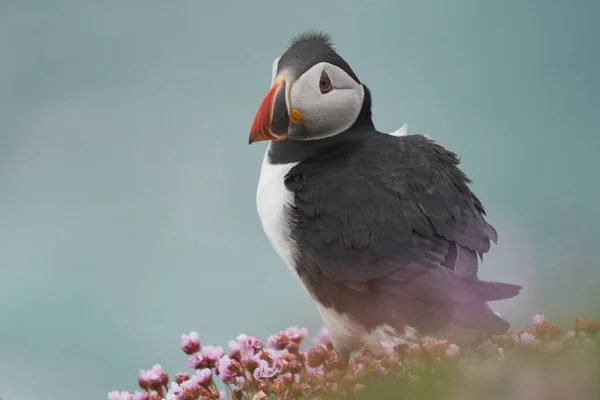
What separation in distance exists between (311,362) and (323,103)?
1.49m

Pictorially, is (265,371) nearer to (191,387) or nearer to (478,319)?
(191,387)

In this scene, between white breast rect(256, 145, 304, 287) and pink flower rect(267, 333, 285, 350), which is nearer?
white breast rect(256, 145, 304, 287)

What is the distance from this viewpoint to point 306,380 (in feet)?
11.6

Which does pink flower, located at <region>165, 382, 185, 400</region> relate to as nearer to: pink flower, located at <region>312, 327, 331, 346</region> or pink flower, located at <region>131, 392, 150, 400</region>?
pink flower, located at <region>131, 392, 150, 400</region>

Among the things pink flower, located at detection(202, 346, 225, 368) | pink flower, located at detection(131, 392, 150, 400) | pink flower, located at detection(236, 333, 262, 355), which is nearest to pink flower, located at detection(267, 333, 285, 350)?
pink flower, located at detection(236, 333, 262, 355)

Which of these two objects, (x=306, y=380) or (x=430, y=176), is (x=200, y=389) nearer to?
(x=306, y=380)

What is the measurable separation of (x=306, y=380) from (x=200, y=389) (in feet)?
1.83

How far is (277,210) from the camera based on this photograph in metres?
3.63

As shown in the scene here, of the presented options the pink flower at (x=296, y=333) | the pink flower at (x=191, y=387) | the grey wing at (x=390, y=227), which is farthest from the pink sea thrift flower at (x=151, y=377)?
the grey wing at (x=390, y=227)

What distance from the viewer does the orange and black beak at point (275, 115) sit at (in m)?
3.66

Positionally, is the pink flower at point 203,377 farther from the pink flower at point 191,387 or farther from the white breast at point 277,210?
the white breast at point 277,210

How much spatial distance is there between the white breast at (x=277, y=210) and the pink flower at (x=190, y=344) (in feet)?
2.38

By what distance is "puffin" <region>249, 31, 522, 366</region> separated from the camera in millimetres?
3232

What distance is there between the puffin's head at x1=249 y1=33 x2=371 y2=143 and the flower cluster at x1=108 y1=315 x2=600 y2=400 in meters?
1.19
